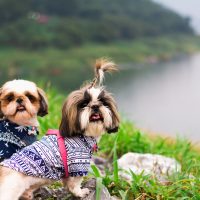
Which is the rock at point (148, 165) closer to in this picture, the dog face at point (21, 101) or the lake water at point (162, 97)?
the dog face at point (21, 101)

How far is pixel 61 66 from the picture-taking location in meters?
54.5

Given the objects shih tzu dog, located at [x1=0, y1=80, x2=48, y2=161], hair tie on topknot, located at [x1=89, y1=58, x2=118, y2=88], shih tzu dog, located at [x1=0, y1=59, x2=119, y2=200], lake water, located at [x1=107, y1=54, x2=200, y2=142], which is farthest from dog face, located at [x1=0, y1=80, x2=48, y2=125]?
lake water, located at [x1=107, y1=54, x2=200, y2=142]

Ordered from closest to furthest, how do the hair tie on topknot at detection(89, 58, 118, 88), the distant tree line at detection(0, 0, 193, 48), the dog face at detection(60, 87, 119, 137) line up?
1. the dog face at detection(60, 87, 119, 137)
2. the hair tie on topknot at detection(89, 58, 118, 88)
3. the distant tree line at detection(0, 0, 193, 48)

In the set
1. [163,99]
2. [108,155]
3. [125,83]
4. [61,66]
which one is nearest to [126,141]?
[108,155]

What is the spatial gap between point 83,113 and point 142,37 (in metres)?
71.7

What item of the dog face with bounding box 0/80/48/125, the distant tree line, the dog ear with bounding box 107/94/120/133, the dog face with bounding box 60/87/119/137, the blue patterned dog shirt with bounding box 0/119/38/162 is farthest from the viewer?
the distant tree line

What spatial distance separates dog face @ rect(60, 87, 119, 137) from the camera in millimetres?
3145

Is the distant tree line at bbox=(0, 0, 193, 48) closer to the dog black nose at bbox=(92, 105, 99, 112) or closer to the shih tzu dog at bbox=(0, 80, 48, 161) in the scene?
the shih tzu dog at bbox=(0, 80, 48, 161)

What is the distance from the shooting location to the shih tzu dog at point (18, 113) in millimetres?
3611

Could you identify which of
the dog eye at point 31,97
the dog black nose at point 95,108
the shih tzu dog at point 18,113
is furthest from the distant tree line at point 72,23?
the dog black nose at point 95,108

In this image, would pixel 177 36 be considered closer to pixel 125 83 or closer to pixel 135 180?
pixel 125 83

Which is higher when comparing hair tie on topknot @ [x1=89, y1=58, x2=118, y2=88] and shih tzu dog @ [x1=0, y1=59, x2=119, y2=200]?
hair tie on topknot @ [x1=89, y1=58, x2=118, y2=88]

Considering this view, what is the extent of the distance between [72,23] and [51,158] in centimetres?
6794

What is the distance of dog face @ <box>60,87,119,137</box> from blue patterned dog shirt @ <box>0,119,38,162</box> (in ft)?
2.04
